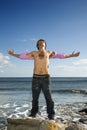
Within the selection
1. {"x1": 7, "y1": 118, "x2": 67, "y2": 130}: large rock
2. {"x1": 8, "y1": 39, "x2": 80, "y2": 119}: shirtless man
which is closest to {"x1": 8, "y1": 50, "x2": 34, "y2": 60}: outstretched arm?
{"x1": 8, "y1": 39, "x2": 80, "y2": 119}: shirtless man

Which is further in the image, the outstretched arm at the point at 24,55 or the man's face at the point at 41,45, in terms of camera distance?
the outstretched arm at the point at 24,55

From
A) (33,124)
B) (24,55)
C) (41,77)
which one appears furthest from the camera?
(24,55)

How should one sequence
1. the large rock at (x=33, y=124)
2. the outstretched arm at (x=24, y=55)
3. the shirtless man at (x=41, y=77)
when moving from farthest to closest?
the outstretched arm at (x=24, y=55), the shirtless man at (x=41, y=77), the large rock at (x=33, y=124)

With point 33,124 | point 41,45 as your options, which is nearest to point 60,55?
point 41,45

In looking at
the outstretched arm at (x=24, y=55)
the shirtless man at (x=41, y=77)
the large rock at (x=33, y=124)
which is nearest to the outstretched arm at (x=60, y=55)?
the shirtless man at (x=41, y=77)

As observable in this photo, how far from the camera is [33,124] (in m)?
8.39

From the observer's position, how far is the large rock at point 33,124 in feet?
26.9

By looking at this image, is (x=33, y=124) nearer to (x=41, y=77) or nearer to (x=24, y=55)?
(x=41, y=77)

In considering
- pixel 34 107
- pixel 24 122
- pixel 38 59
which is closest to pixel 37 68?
pixel 38 59

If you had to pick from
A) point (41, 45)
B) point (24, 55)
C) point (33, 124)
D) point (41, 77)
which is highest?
point (41, 45)

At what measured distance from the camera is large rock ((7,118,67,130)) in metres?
8.21

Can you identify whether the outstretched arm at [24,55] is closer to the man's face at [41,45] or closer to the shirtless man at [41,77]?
the shirtless man at [41,77]

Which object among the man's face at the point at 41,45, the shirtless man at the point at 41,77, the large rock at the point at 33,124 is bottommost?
the large rock at the point at 33,124

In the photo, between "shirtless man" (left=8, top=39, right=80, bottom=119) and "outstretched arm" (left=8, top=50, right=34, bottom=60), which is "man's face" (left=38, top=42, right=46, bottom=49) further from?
"outstretched arm" (left=8, top=50, right=34, bottom=60)
